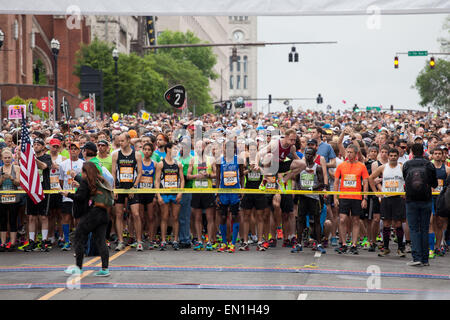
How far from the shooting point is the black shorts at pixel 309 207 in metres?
13.3

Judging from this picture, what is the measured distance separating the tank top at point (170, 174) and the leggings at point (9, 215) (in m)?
2.88

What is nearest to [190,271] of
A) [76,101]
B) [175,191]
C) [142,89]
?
[175,191]

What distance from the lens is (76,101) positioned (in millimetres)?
62750

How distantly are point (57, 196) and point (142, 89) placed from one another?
44212 mm

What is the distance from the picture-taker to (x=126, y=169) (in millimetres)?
13406

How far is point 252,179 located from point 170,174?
5.11 ft

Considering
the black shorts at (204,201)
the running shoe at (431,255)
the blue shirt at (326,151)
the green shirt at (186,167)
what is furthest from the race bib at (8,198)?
the running shoe at (431,255)

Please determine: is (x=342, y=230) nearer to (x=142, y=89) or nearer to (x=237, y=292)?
(x=237, y=292)

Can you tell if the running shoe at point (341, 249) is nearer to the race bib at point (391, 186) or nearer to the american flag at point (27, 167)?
the race bib at point (391, 186)

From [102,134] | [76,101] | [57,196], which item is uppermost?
[76,101]

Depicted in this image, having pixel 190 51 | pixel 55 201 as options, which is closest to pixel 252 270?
pixel 55 201

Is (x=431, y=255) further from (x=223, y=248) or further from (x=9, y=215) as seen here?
(x=9, y=215)
